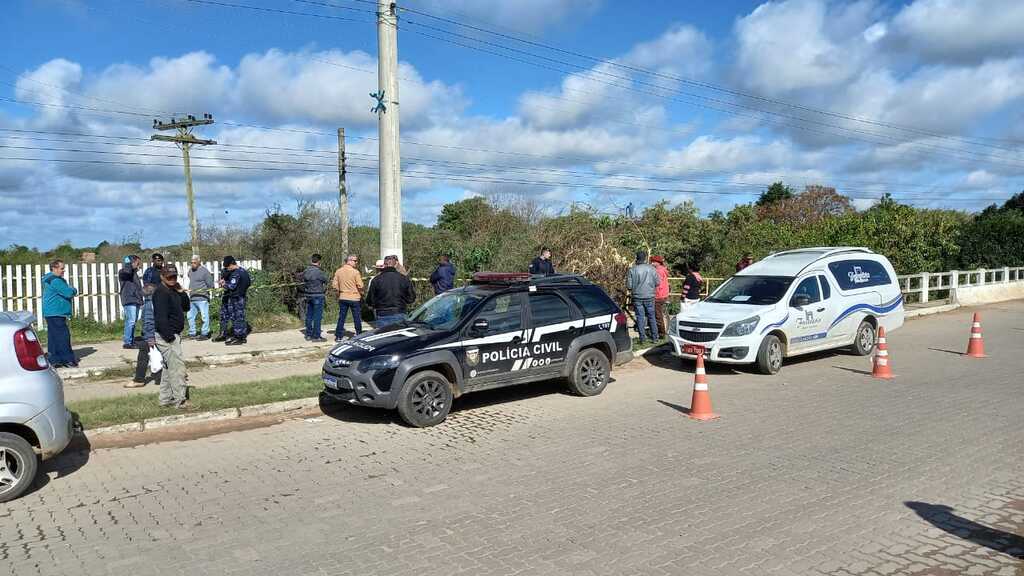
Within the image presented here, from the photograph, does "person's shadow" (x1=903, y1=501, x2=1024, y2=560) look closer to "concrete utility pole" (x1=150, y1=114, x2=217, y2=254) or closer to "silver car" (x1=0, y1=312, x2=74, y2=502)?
"silver car" (x1=0, y1=312, x2=74, y2=502)

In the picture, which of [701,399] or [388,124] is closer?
[701,399]

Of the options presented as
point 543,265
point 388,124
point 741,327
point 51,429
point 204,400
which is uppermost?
point 388,124

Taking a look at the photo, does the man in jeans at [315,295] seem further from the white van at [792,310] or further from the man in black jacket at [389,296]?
the white van at [792,310]

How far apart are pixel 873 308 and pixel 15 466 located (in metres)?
13.0

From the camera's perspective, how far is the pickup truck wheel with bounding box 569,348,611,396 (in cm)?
988

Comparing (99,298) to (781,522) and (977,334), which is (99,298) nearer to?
(781,522)

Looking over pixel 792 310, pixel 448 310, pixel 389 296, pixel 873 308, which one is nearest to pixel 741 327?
→ pixel 792 310

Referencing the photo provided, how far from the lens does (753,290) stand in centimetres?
1257

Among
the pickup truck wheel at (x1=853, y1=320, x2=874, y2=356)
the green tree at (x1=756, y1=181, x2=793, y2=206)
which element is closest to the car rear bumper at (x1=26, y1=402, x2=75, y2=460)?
the pickup truck wheel at (x1=853, y1=320, x2=874, y2=356)

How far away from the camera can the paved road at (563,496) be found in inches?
187

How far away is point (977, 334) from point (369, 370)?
440 inches

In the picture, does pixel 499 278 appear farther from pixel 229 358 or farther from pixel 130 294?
pixel 130 294

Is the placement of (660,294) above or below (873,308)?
above

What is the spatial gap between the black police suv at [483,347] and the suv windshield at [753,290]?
3.11 metres
